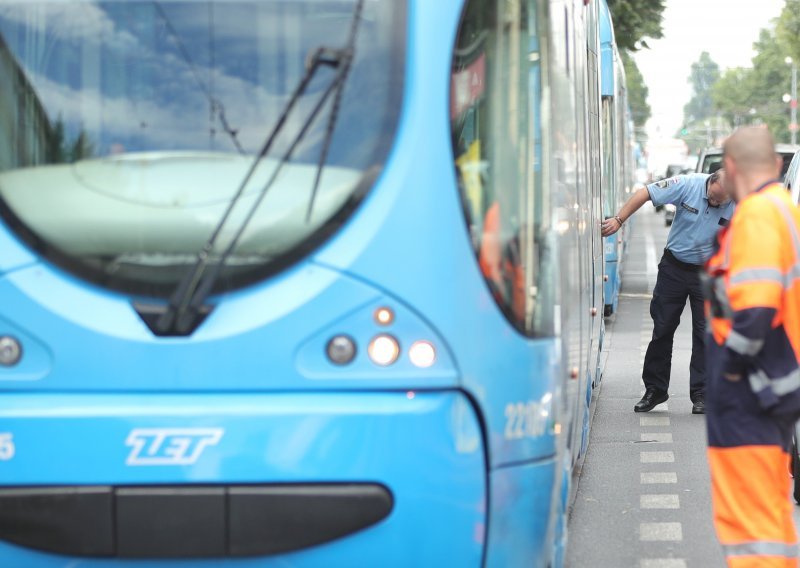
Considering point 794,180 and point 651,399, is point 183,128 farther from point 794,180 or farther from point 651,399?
point 651,399

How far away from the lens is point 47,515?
452cm

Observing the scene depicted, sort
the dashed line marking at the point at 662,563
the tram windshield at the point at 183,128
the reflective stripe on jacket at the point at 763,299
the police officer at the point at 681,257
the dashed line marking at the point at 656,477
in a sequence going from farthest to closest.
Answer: the police officer at the point at 681,257, the dashed line marking at the point at 656,477, the dashed line marking at the point at 662,563, the reflective stripe on jacket at the point at 763,299, the tram windshield at the point at 183,128

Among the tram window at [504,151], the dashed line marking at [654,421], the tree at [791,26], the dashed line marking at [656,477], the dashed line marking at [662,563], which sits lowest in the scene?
the dashed line marking at [654,421]

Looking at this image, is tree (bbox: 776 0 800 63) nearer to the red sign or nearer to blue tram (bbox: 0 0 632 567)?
the red sign

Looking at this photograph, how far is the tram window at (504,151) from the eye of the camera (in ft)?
→ 15.4

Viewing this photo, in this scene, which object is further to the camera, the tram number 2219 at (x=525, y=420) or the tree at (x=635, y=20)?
the tree at (x=635, y=20)

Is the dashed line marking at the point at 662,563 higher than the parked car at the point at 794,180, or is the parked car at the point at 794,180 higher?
the parked car at the point at 794,180

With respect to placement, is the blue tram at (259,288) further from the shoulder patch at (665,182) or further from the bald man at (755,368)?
the shoulder patch at (665,182)

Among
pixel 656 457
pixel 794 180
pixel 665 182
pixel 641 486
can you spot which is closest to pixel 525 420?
pixel 641 486

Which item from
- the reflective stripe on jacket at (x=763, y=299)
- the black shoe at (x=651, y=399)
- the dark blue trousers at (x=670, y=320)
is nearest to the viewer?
the reflective stripe on jacket at (x=763, y=299)

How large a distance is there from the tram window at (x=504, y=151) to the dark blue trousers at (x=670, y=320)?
238 inches

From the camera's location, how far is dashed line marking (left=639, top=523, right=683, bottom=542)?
7353mm

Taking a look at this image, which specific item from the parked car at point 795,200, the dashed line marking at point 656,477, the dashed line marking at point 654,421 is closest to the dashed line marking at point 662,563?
the parked car at point 795,200

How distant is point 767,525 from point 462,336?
4.57 ft
